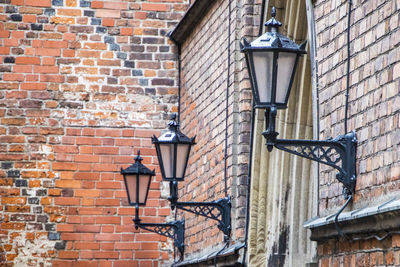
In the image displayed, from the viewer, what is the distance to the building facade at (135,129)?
664 centimetres

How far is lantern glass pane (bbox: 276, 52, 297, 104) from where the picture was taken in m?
4.41

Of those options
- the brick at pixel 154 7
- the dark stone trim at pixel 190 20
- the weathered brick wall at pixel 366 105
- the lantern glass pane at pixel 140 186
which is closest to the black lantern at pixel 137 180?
the lantern glass pane at pixel 140 186

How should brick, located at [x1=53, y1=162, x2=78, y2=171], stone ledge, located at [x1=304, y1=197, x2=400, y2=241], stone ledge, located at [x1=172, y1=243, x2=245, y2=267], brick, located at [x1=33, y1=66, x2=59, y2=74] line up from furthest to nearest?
brick, located at [x1=33, y1=66, x2=59, y2=74] < brick, located at [x1=53, y1=162, x2=78, y2=171] < stone ledge, located at [x1=172, y1=243, x2=245, y2=267] < stone ledge, located at [x1=304, y1=197, x2=400, y2=241]

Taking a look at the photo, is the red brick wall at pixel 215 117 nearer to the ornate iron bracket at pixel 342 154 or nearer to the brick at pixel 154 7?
the brick at pixel 154 7

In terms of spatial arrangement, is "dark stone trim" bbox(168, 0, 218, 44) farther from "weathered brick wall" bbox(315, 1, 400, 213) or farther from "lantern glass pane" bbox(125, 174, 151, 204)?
"weathered brick wall" bbox(315, 1, 400, 213)

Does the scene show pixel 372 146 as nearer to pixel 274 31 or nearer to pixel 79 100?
pixel 274 31

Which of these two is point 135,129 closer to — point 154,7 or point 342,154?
point 154,7

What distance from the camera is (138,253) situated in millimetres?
9828

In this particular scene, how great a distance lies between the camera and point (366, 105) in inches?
178

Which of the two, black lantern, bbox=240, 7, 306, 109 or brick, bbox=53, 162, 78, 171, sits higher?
brick, bbox=53, 162, 78, 171

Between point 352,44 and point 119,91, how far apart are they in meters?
5.47

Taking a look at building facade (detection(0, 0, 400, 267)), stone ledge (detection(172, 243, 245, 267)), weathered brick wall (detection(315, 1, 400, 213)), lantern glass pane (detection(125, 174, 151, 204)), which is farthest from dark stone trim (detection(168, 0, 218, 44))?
weathered brick wall (detection(315, 1, 400, 213))

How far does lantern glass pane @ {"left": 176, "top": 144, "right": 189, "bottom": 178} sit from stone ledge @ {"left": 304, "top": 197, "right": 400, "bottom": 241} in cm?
219

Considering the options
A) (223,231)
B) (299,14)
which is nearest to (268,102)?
(299,14)
